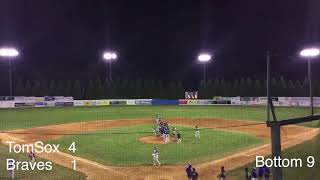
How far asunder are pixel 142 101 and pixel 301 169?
42.4 meters

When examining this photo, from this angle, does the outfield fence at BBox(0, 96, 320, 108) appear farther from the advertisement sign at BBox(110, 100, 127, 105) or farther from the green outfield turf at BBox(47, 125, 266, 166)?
the green outfield turf at BBox(47, 125, 266, 166)

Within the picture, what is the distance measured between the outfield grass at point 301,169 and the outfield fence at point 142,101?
2828 centimetres

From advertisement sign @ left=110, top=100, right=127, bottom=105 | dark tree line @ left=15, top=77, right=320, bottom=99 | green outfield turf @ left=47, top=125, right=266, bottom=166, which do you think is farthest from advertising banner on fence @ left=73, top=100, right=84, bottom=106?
green outfield turf @ left=47, top=125, right=266, bottom=166

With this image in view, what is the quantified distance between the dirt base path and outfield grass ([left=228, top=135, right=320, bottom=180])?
96 centimetres

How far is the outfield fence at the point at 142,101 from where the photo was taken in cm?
4972

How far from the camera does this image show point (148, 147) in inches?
919

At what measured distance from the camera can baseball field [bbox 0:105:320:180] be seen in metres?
17.9

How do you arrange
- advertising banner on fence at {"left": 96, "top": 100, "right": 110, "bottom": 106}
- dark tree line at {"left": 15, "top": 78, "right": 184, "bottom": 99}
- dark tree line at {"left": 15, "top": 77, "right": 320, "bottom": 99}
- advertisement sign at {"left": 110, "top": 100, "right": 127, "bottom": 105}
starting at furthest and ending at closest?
dark tree line at {"left": 15, "top": 78, "right": 184, "bottom": 99} → dark tree line at {"left": 15, "top": 77, "right": 320, "bottom": 99} → advertisement sign at {"left": 110, "top": 100, "right": 127, "bottom": 105} → advertising banner on fence at {"left": 96, "top": 100, "right": 110, "bottom": 106}

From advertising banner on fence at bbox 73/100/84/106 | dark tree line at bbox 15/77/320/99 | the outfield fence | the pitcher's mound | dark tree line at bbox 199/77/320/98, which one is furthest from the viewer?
dark tree line at bbox 15/77/320/99

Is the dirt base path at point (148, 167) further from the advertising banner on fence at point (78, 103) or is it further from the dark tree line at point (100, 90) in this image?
the dark tree line at point (100, 90)

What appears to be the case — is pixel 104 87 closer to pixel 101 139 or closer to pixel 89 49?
pixel 89 49

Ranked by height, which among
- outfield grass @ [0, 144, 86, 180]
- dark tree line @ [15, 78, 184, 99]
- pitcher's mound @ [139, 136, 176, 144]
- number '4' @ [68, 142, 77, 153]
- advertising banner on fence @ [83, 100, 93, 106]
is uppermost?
dark tree line @ [15, 78, 184, 99]

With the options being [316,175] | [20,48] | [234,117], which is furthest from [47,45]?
[316,175]

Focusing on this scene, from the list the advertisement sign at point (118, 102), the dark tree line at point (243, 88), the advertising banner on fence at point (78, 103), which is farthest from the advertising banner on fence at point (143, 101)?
the dark tree line at point (243, 88)
